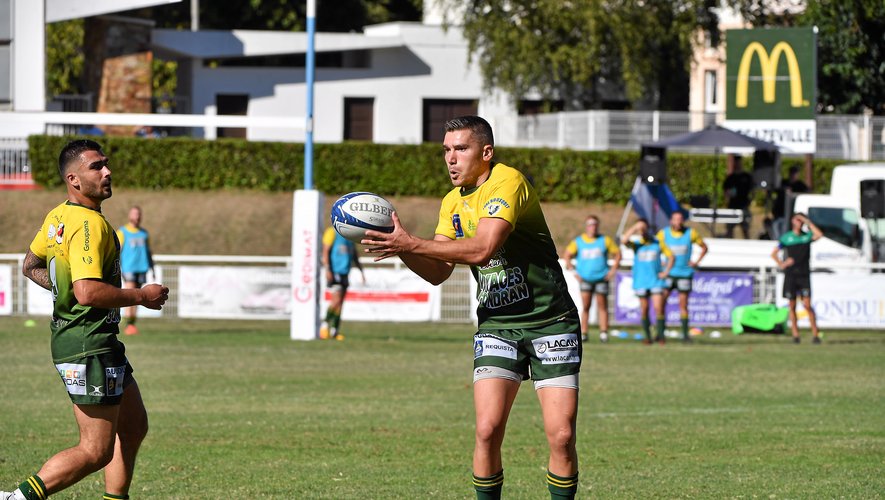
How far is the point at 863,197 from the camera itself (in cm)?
2772

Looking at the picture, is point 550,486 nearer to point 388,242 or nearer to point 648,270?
point 388,242

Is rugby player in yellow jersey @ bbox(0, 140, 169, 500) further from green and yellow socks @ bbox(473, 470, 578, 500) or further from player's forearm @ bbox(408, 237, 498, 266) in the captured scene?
green and yellow socks @ bbox(473, 470, 578, 500)

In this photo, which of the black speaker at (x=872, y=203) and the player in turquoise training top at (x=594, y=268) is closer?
the player in turquoise training top at (x=594, y=268)

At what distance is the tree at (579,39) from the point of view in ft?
141

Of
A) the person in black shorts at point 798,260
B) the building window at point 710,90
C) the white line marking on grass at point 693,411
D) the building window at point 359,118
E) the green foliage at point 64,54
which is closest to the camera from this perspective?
the white line marking on grass at point 693,411

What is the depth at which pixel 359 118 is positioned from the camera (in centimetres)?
4941

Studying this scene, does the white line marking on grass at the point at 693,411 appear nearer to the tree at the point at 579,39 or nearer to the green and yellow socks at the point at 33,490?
the green and yellow socks at the point at 33,490

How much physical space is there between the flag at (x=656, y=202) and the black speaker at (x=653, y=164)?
115 inches

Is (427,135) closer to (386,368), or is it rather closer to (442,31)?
(442,31)

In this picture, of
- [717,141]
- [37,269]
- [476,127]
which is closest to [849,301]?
[717,141]

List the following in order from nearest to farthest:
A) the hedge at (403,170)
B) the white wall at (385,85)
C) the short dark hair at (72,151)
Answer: the short dark hair at (72,151)
the hedge at (403,170)
the white wall at (385,85)

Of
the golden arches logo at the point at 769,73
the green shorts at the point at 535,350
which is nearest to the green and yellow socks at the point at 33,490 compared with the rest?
the green shorts at the point at 535,350

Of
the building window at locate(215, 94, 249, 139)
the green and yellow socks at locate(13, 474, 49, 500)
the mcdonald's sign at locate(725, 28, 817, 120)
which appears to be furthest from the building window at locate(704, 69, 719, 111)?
the green and yellow socks at locate(13, 474, 49, 500)

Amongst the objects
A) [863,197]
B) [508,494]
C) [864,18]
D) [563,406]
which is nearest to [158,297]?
[563,406]
